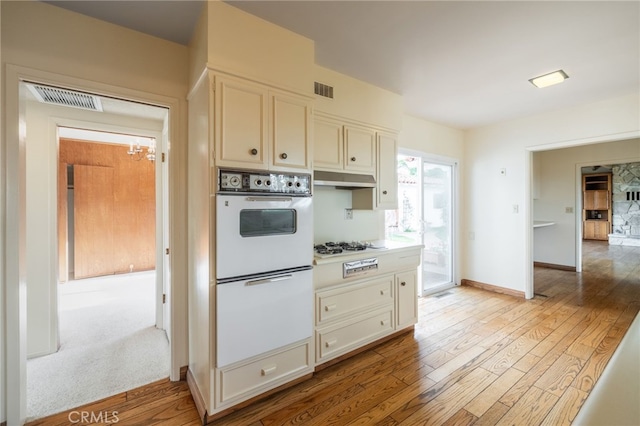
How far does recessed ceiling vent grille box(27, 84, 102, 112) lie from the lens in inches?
87.1

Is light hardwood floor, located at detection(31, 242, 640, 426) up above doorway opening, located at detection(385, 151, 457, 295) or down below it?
below

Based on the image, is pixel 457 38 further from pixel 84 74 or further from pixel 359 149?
pixel 84 74

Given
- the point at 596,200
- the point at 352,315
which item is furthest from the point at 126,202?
the point at 596,200

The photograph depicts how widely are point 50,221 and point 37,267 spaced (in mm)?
420

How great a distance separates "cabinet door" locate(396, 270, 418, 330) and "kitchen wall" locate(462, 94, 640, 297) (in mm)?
2239

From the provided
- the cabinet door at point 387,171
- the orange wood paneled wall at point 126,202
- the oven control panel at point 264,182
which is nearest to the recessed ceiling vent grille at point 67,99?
the oven control panel at point 264,182

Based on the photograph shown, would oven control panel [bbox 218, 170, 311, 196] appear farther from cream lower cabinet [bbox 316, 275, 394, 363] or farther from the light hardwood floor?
the light hardwood floor

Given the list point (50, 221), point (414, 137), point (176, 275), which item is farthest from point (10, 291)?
point (414, 137)

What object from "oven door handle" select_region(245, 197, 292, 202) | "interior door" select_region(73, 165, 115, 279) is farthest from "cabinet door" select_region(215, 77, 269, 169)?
"interior door" select_region(73, 165, 115, 279)

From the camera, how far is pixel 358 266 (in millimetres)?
2467

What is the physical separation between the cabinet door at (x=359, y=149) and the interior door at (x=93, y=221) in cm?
514

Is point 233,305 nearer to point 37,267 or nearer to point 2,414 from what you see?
point 2,414

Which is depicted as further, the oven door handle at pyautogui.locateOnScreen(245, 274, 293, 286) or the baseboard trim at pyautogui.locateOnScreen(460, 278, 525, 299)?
the baseboard trim at pyautogui.locateOnScreen(460, 278, 525, 299)

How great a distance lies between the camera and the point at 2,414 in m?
Answer: 1.68
